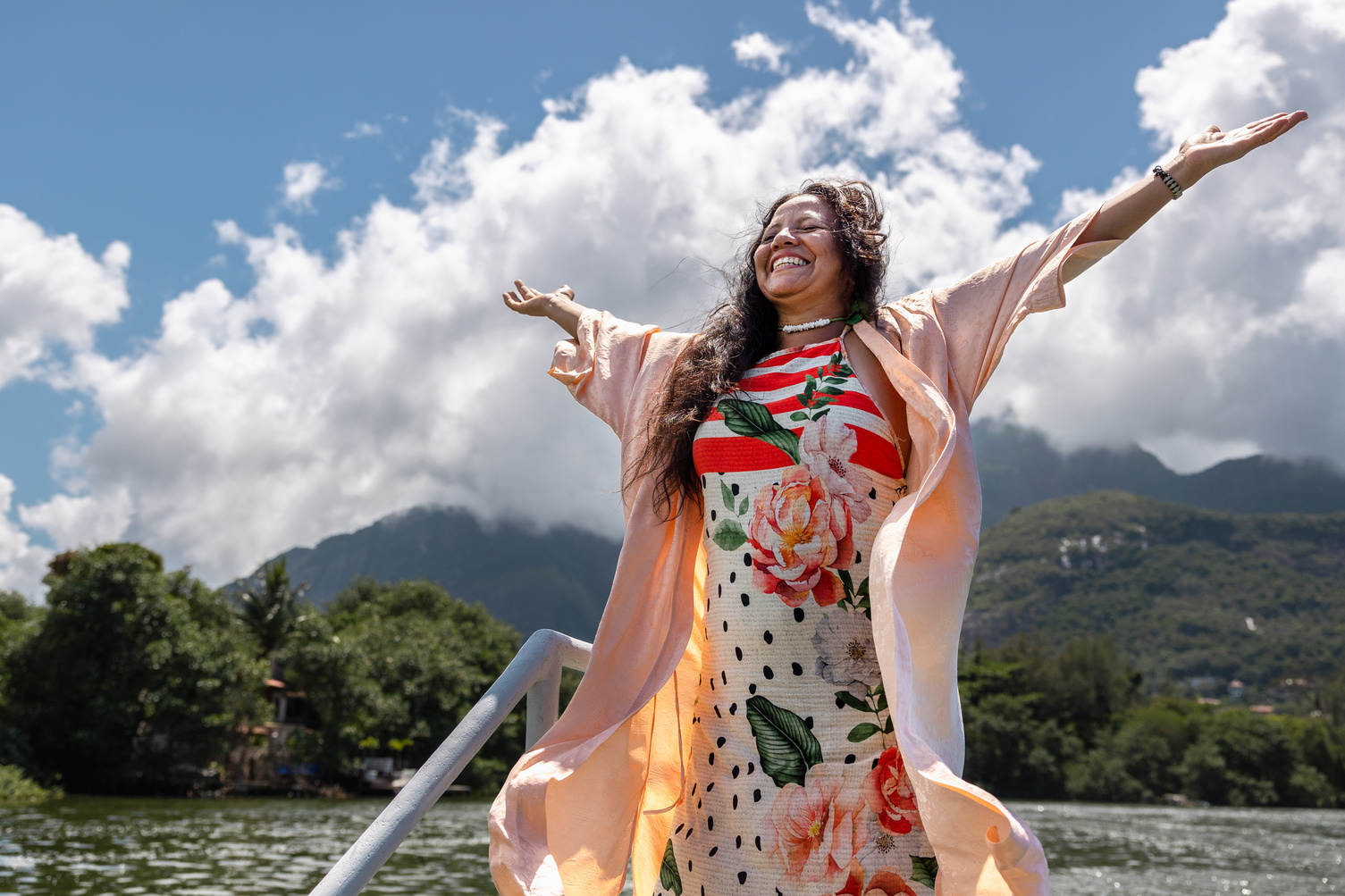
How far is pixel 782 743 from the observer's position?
4.90 feet

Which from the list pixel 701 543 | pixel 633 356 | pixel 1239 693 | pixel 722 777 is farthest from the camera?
pixel 1239 693

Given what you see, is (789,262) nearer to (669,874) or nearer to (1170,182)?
(1170,182)

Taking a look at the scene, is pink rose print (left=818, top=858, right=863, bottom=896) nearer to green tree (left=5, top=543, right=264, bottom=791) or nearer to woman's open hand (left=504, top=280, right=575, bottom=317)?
woman's open hand (left=504, top=280, right=575, bottom=317)

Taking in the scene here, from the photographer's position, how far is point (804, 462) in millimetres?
1653

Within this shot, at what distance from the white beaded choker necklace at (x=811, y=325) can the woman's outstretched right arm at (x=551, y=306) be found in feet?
1.57

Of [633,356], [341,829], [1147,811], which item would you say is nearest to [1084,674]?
[1147,811]

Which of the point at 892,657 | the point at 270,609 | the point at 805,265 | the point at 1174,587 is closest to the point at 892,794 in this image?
the point at 892,657

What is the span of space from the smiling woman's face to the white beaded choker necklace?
0.7 inches

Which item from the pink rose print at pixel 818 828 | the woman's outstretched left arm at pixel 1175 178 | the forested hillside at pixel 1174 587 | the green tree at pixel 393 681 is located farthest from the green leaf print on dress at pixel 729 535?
the forested hillside at pixel 1174 587

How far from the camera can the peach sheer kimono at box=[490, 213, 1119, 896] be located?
4.07 ft

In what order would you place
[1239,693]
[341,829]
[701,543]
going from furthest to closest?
1. [1239,693]
2. [341,829]
3. [701,543]

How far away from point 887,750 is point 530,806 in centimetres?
52

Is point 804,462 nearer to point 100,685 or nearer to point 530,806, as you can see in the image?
point 530,806

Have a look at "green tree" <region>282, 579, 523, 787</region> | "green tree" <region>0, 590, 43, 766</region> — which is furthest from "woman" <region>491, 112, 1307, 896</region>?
"green tree" <region>0, 590, 43, 766</region>
